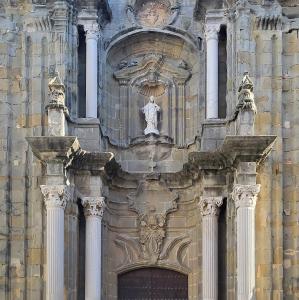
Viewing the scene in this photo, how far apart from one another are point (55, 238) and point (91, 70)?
11.8 ft

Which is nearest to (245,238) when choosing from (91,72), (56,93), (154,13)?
(56,93)

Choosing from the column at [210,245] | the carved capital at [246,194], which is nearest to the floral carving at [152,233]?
the column at [210,245]

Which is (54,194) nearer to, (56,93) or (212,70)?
(56,93)

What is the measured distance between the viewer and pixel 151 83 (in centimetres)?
2173

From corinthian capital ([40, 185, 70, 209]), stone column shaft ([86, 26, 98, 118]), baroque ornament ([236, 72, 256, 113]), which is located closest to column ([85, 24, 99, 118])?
stone column shaft ([86, 26, 98, 118])

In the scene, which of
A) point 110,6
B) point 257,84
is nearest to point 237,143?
point 257,84

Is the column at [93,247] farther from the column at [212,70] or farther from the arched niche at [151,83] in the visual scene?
the column at [212,70]

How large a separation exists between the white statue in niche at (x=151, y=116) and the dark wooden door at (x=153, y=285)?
2706 mm

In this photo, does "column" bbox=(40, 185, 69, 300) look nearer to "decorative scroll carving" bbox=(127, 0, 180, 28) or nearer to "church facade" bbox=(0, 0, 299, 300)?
"church facade" bbox=(0, 0, 299, 300)

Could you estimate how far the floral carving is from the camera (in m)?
20.9

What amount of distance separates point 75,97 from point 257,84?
3434 millimetres

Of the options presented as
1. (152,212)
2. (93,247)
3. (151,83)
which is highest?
(151,83)

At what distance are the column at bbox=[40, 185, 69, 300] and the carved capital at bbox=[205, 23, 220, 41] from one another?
4.20m

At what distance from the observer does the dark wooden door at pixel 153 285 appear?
20.9 m
